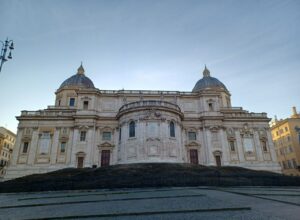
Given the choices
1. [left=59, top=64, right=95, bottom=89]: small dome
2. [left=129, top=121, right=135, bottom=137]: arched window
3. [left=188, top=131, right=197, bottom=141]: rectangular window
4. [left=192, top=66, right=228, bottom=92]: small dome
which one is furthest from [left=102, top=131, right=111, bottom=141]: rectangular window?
[left=192, top=66, right=228, bottom=92]: small dome

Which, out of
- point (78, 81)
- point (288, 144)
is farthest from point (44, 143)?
point (288, 144)

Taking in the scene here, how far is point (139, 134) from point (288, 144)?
37885 mm

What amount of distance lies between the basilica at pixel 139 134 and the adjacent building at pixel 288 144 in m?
11.9

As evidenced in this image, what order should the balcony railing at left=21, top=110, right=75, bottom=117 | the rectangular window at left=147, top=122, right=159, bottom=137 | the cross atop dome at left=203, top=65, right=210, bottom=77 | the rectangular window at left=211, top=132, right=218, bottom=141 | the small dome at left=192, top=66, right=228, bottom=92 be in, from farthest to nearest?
the cross atop dome at left=203, top=65, right=210, bottom=77, the small dome at left=192, top=66, right=228, bottom=92, the rectangular window at left=211, top=132, right=218, bottom=141, the balcony railing at left=21, top=110, right=75, bottom=117, the rectangular window at left=147, top=122, right=159, bottom=137

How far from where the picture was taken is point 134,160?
1149 inches

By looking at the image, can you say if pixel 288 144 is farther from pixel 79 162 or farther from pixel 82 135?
pixel 79 162

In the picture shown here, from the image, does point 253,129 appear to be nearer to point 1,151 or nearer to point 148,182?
point 148,182

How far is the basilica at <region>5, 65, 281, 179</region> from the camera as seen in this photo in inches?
1208

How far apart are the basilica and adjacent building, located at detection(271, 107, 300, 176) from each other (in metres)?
11.9

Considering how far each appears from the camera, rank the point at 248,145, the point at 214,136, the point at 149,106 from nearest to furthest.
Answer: the point at 149,106
the point at 214,136
the point at 248,145

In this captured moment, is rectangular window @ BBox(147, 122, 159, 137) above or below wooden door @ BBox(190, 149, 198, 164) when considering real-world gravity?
above

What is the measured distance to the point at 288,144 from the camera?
4631 centimetres

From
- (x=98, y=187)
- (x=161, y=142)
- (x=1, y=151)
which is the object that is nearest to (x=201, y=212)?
(x=98, y=187)

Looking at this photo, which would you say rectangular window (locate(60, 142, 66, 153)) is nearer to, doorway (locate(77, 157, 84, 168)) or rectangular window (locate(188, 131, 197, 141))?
doorway (locate(77, 157, 84, 168))
